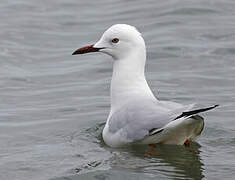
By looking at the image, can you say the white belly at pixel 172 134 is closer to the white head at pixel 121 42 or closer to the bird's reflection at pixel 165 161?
the bird's reflection at pixel 165 161

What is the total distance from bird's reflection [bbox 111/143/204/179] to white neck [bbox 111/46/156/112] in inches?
29.5

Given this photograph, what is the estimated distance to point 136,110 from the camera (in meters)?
8.02

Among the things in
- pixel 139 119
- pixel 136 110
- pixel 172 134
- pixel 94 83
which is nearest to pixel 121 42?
pixel 136 110

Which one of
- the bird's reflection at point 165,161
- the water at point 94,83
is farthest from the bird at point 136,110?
the water at point 94,83

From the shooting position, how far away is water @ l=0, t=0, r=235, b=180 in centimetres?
787

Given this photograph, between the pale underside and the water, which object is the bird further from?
the water

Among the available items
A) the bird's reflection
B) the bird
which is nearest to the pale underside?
the bird

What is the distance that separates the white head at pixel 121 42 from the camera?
→ 876 centimetres

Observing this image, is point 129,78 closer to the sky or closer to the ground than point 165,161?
closer to the sky

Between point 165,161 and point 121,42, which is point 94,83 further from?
point 165,161

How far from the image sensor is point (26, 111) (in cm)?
1027

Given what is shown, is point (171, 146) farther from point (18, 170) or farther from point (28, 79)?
point (28, 79)

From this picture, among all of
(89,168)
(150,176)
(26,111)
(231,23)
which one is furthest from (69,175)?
(231,23)

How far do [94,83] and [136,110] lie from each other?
3795mm
